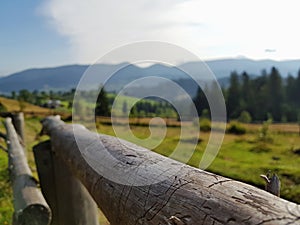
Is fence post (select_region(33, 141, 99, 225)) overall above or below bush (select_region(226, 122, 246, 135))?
above

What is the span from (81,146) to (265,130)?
22.7 metres

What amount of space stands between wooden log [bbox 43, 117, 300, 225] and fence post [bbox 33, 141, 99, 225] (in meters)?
0.89

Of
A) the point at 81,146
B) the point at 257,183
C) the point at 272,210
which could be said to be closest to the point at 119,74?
the point at 81,146

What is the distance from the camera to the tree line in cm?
3772

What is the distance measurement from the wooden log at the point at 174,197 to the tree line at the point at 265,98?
3589 cm

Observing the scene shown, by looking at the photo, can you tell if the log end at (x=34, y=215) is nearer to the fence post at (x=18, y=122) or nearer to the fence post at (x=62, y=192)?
the fence post at (x=62, y=192)

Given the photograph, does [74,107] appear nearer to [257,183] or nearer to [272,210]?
[272,210]

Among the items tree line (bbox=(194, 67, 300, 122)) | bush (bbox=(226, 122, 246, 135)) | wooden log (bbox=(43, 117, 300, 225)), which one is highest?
wooden log (bbox=(43, 117, 300, 225))

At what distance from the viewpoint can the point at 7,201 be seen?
5.10 m

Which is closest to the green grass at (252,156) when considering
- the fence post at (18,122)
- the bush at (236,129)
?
the bush at (236,129)

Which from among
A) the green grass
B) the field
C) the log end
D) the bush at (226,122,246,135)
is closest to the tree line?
the bush at (226,122,246,135)

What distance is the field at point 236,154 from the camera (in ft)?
8.95

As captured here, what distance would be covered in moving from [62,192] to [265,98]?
37.7 meters

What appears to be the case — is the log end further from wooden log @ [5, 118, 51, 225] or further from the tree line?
the tree line
